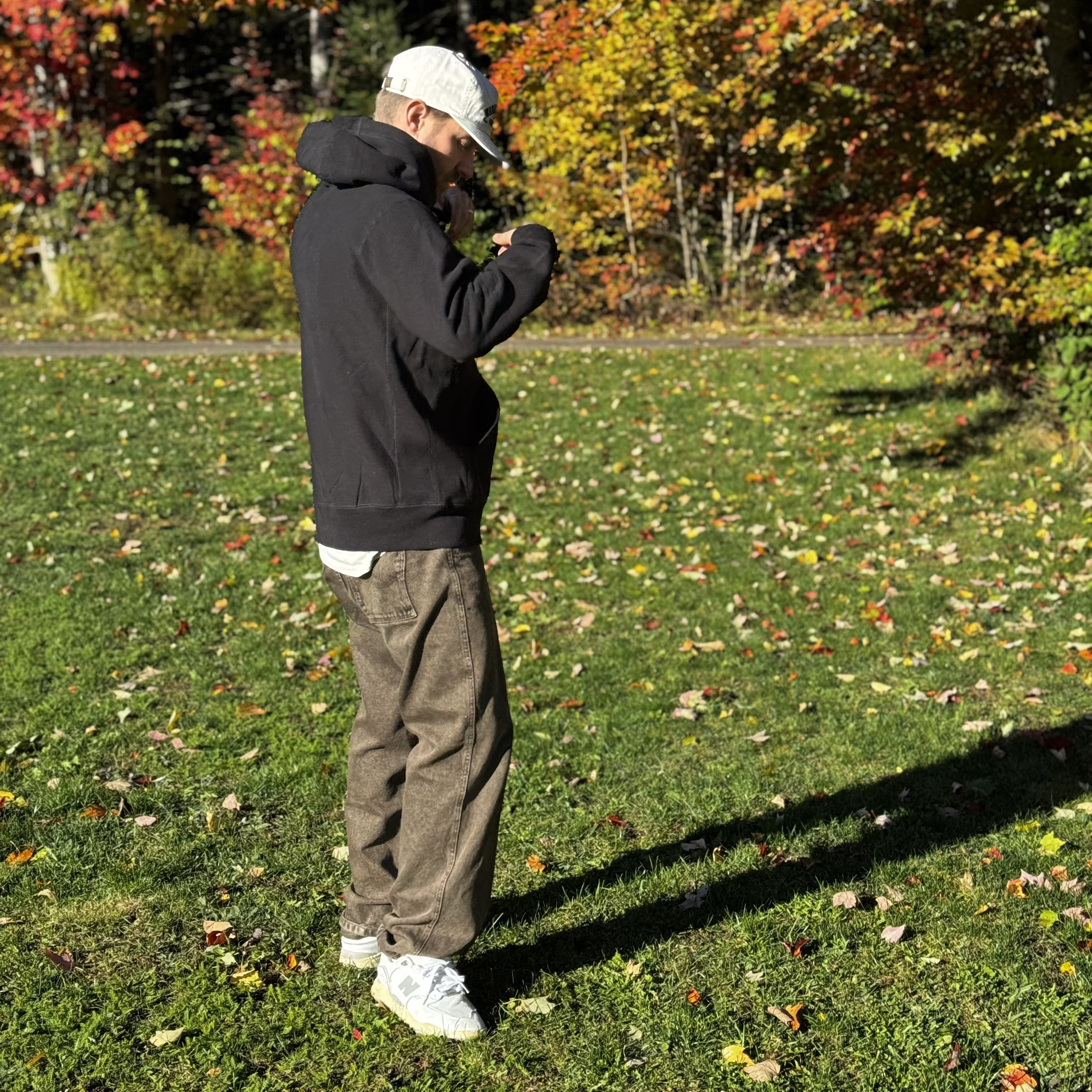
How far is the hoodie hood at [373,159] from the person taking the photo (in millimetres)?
2693

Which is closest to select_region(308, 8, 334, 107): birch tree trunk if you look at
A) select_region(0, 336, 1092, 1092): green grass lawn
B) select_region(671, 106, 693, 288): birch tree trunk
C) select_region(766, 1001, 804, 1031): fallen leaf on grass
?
select_region(671, 106, 693, 288): birch tree trunk

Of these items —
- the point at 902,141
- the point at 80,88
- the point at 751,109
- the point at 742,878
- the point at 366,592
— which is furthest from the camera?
the point at 80,88

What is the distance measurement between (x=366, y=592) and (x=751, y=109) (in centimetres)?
1603

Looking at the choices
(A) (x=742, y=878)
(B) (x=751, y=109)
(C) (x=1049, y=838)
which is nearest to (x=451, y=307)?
(A) (x=742, y=878)

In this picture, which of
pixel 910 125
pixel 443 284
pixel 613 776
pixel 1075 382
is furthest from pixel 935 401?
pixel 443 284

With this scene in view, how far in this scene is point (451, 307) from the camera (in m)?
2.57

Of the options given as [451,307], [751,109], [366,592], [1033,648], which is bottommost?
[1033,648]

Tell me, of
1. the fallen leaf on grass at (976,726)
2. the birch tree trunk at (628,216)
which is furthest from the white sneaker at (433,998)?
the birch tree trunk at (628,216)

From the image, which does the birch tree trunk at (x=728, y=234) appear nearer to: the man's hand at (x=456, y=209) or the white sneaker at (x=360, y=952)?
the man's hand at (x=456, y=209)

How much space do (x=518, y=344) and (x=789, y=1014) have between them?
12846 mm

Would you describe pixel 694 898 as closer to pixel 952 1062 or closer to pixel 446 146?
pixel 952 1062

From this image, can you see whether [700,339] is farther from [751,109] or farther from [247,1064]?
[247,1064]

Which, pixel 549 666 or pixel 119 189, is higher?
pixel 119 189

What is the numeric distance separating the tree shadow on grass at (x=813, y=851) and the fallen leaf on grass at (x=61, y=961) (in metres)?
1.06
